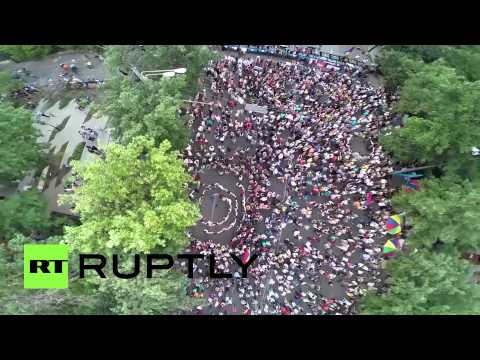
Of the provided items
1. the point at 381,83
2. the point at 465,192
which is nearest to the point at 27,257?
the point at 465,192

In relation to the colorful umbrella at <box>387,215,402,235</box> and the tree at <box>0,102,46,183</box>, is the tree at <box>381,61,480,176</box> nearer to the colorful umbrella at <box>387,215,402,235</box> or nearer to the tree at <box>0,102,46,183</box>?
the colorful umbrella at <box>387,215,402,235</box>

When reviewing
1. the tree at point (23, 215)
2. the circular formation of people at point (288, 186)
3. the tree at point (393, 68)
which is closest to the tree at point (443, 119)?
the tree at point (393, 68)

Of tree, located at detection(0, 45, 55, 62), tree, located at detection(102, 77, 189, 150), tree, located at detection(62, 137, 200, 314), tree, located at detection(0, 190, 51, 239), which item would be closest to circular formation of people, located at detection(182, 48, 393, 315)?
tree, located at detection(102, 77, 189, 150)

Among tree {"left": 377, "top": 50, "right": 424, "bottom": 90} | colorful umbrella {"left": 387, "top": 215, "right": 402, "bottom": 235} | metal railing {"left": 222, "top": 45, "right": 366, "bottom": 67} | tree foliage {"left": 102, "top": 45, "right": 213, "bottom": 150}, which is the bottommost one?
colorful umbrella {"left": 387, "top": 215, "right": 402, "bottom": 235}

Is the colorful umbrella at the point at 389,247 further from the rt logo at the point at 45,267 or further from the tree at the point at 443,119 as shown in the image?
the rt logo at the point at 45,267

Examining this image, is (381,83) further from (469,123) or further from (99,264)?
(99,264)
